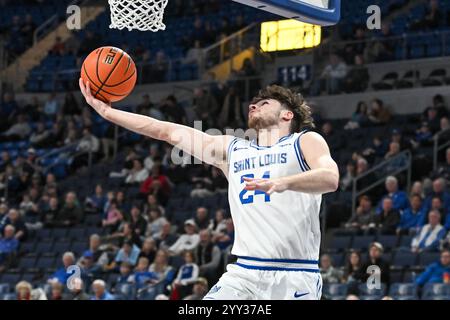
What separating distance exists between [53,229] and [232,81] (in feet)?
15.7

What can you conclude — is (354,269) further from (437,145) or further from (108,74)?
(108,74)

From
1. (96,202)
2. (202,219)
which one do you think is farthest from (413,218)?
(96,202)

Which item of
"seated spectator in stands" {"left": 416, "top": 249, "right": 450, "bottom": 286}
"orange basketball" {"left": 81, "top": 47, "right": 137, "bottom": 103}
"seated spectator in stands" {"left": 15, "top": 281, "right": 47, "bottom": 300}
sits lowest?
"seated spectator in stands" {"left": 15, "top": 281, "right": 47, "bottom": 300}

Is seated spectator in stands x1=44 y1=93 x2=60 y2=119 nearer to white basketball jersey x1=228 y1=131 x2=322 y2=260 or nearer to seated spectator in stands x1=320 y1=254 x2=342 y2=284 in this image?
seated spectator in stands x1=320 y1=254 x2=342 y2=284

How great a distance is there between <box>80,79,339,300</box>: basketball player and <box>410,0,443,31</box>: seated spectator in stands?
1280cm

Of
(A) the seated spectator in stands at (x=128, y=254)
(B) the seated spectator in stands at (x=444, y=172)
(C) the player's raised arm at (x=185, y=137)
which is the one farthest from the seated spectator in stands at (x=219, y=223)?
(C) the player's raised arm at (x=185, y=137)

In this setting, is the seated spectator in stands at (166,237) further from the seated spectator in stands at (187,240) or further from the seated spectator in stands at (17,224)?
the seated spectator in stands at (17,224)

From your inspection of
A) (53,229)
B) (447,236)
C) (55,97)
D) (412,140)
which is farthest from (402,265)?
(55,97)

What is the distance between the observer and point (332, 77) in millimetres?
18656

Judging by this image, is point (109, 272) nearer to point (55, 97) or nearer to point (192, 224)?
point (192, 224)

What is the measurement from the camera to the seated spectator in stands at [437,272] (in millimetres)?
12188

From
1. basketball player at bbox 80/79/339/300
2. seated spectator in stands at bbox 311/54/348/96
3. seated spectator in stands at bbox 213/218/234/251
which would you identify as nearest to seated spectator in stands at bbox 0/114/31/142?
seated spectator in stands at bbox 311/54/348/96

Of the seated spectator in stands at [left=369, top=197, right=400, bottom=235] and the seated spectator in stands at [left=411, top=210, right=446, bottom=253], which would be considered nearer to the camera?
the seated spectator in stands at [left=411, top=210, right=446, bottom=253]

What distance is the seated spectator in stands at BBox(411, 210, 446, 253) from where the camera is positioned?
42.6 ft
